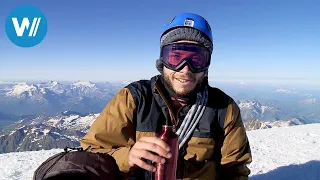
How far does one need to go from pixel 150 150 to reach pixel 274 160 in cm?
685

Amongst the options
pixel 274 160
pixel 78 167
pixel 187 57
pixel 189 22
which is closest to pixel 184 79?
pixel 187 57

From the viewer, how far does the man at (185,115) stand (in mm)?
3432

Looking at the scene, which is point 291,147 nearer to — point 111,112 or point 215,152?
point 215,152

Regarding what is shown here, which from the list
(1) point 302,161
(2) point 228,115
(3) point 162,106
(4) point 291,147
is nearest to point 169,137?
(3) point 162,106

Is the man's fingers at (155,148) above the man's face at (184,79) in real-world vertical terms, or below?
below

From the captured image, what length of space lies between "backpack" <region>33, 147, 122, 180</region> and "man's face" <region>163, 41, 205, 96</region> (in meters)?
1.30

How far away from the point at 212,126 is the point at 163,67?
1.13 m

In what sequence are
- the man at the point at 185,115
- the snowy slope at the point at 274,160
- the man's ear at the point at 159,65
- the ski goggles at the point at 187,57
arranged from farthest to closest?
1. the snowy slope at the point at 274,160
2. the man's ear at the point at 159,65
3. the ski goggles at the point at 187,57
4. the man at the point at 185,115

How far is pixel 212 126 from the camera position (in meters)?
3.58

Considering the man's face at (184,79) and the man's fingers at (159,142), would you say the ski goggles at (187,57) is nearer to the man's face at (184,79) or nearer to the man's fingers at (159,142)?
the man's face at (184,79)

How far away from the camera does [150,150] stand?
7.06 ft

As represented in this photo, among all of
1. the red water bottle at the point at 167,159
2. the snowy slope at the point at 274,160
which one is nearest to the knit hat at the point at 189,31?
the red water bottle at the point at 167,159

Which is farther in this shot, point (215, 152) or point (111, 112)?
point (215, 152)

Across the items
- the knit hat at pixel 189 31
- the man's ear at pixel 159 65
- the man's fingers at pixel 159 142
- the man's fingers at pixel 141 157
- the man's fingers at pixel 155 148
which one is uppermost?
the knit hat at pixel 189 31
